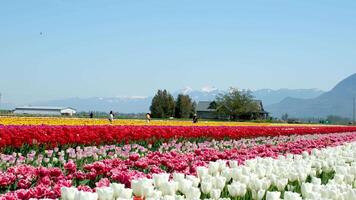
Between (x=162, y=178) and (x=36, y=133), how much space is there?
385 inches

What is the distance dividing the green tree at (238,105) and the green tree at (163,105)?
26.6 feet

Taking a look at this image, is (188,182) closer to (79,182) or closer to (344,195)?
(344,195)

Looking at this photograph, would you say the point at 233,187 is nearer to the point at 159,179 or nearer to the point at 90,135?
the point at 159,179

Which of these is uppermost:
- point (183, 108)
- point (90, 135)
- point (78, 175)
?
point (183, 108)

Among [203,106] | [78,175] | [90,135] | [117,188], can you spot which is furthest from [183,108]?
[117,188]

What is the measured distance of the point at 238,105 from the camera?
3516 inches

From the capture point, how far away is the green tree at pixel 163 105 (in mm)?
90000

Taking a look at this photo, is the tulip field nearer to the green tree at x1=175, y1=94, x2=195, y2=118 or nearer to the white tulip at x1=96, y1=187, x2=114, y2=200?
the white tulip at x1=96, y1=187, x2=114, y2=200

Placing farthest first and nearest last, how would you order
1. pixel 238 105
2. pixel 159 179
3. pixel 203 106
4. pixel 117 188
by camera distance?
pixel 203 106 < pixel 238 105 < pixel 159 179 < pixel 117 188

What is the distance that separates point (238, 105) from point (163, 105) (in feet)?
40.6

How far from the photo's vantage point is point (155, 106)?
90.6 meters

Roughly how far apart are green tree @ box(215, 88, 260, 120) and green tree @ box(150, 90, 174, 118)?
26.6 ft

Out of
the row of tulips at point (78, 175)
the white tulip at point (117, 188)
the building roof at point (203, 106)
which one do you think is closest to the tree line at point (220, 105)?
the building roof at point (203, 106)

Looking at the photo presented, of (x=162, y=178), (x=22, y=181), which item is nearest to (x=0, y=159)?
(x=22, y=181)
